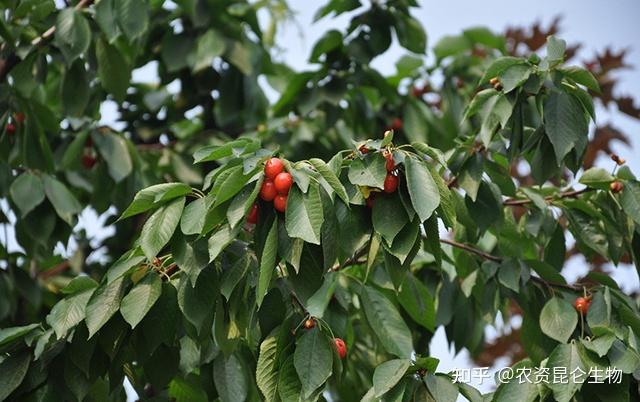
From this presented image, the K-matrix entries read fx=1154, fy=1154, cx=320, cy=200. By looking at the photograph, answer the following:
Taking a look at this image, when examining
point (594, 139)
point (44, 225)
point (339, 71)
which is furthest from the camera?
point (594, 139)

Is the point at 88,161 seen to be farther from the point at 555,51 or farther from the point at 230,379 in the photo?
the point at 555,51

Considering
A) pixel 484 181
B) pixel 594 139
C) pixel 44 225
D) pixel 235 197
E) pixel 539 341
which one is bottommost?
pixel 594 139

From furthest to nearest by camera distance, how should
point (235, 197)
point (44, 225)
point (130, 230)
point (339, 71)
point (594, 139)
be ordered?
1. point (594, 139)
2. point (130, 230)
3. point (339, 71)
4. point (44, 225)
5. point (235, 197)

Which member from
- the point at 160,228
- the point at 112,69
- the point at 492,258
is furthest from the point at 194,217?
the point at 112,69

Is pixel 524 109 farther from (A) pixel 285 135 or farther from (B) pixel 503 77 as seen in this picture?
(A) pixel 285 135

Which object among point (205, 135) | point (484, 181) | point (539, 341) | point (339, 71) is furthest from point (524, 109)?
point (205, 135)

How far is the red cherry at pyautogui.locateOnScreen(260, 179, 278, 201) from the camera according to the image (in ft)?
6.50

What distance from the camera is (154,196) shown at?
2.12 m

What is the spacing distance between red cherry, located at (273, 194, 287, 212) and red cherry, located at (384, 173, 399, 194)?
199 millimetres

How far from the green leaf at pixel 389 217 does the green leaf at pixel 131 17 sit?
1.14 m

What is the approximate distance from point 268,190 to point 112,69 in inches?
54.3

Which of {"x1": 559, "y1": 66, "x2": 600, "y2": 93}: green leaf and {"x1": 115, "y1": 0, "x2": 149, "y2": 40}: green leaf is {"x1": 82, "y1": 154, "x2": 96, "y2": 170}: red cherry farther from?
{"x1": 559, "y1": 66, "x2": 600, "y2": 93}: green leaf

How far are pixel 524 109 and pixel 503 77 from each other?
0.19 meters

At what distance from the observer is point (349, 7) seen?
3561 mm
